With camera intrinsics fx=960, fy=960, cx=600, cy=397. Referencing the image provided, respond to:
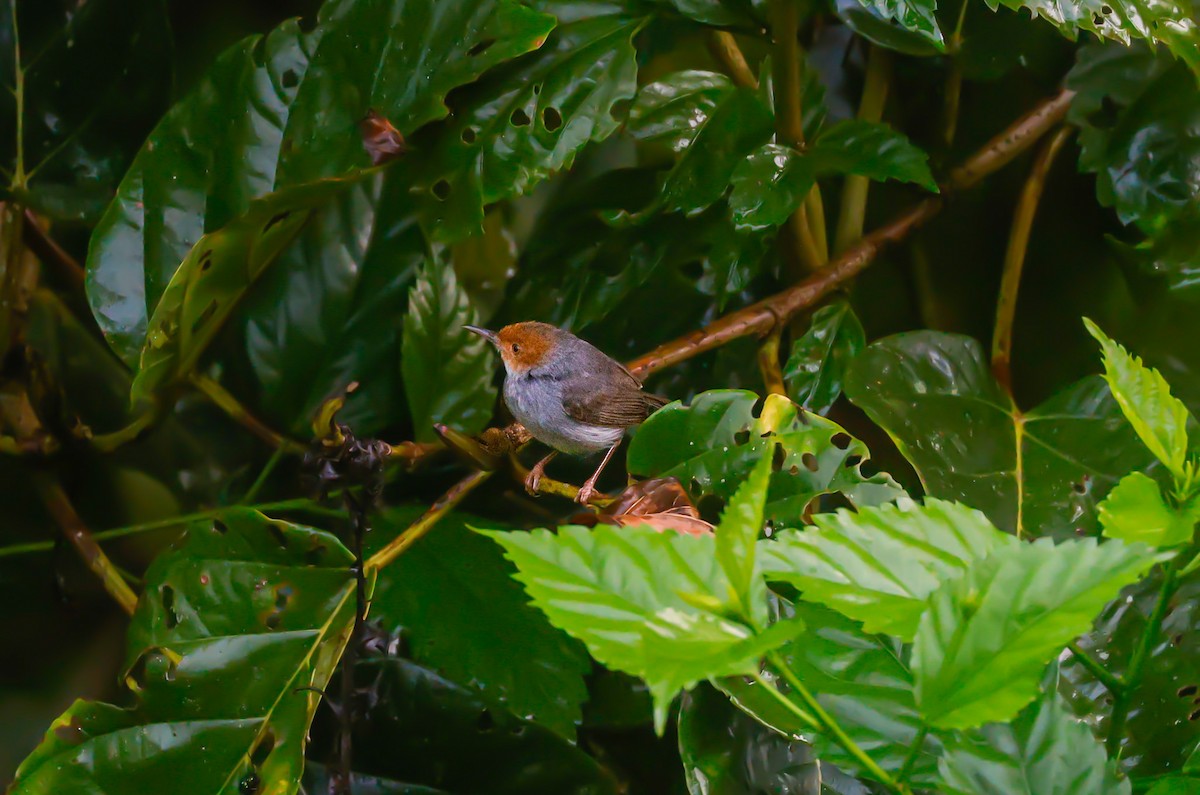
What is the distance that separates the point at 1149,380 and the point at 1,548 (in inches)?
51.9

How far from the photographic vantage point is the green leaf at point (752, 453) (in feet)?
2.68

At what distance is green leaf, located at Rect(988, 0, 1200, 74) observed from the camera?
91 cm

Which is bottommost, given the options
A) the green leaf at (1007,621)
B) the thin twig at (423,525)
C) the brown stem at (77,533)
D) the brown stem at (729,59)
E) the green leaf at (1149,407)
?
the brown stem at (77,533)

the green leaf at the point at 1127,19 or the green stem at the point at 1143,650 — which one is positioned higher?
the green leaf at the point at 1127,19

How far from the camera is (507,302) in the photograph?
1354 mm

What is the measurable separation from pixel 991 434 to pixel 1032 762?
0.63 metres

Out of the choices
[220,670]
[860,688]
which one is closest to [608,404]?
[220,670]

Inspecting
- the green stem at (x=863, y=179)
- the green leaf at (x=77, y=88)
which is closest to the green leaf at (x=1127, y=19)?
the green stem at (x=863, y=179)

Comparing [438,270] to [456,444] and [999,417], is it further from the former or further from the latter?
[999,417]

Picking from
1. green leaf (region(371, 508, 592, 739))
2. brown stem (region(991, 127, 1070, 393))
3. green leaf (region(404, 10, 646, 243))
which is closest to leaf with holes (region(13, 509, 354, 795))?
green leaf (region(371, 508, 592, 739))

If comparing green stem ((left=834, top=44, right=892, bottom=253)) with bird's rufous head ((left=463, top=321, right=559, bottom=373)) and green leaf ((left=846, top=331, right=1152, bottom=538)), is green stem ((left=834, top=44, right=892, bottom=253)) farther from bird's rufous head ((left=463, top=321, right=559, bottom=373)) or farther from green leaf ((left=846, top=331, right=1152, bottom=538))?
bird's rufous head ((left=463, top=321, right=559, bottom=373))

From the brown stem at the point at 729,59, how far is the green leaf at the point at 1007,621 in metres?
0.94

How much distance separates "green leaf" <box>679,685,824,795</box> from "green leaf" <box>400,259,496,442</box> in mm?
509

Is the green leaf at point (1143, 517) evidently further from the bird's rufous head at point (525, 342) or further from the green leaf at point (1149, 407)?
the bird's rufous head at point (525, 342)
